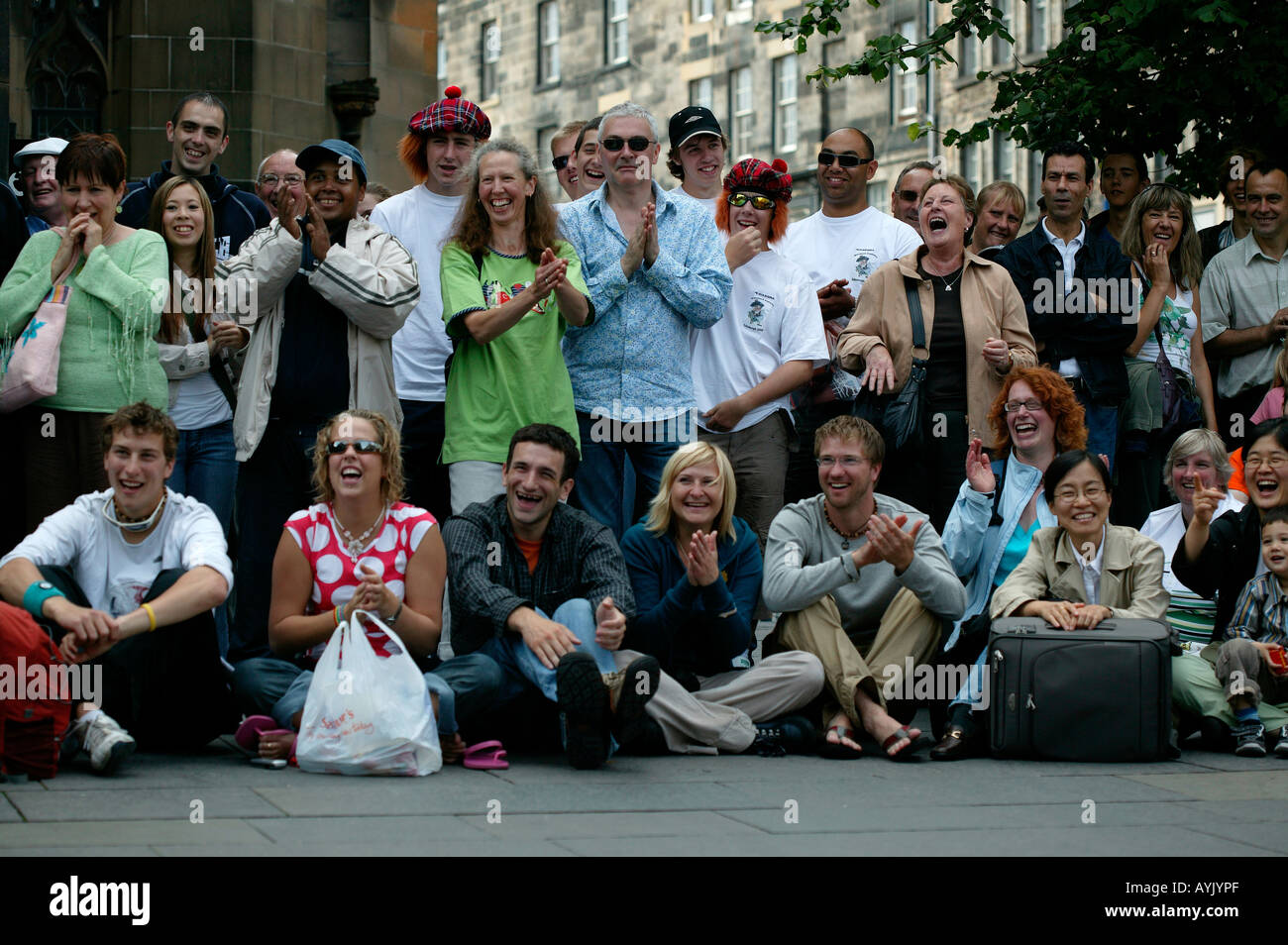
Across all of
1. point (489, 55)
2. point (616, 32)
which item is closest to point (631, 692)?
point (616, 32)

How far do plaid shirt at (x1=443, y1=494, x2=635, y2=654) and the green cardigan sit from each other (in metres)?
1.59

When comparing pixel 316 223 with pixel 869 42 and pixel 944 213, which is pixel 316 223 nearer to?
pixel 944 213

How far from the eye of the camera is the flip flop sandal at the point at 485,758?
6.59 meters

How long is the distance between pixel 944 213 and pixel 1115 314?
111 cm

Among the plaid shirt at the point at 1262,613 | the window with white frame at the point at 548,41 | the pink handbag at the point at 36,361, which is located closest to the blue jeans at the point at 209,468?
the pink handbag at the point at 36,361

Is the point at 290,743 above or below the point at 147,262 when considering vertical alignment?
below

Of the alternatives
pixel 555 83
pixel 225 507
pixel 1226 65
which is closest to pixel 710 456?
pixel 225 507

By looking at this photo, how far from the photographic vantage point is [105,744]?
20.3 feet

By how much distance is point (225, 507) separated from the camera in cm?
794

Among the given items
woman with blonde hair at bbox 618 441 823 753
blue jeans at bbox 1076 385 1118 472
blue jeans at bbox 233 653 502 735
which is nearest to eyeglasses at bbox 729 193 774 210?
woman with blonde hair at bbox 618 441 823 753

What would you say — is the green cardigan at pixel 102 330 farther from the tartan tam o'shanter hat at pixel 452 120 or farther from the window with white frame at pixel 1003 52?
the window with white frame at pixel 1003 52

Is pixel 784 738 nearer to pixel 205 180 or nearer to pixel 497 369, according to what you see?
pixel 497 369

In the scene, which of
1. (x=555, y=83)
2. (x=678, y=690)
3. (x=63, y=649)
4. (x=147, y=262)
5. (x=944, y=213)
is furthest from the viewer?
(x=555, y=83)

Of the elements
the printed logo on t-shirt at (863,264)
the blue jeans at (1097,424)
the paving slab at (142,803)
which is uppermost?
the printed logo on t-shirt at (863,264)
